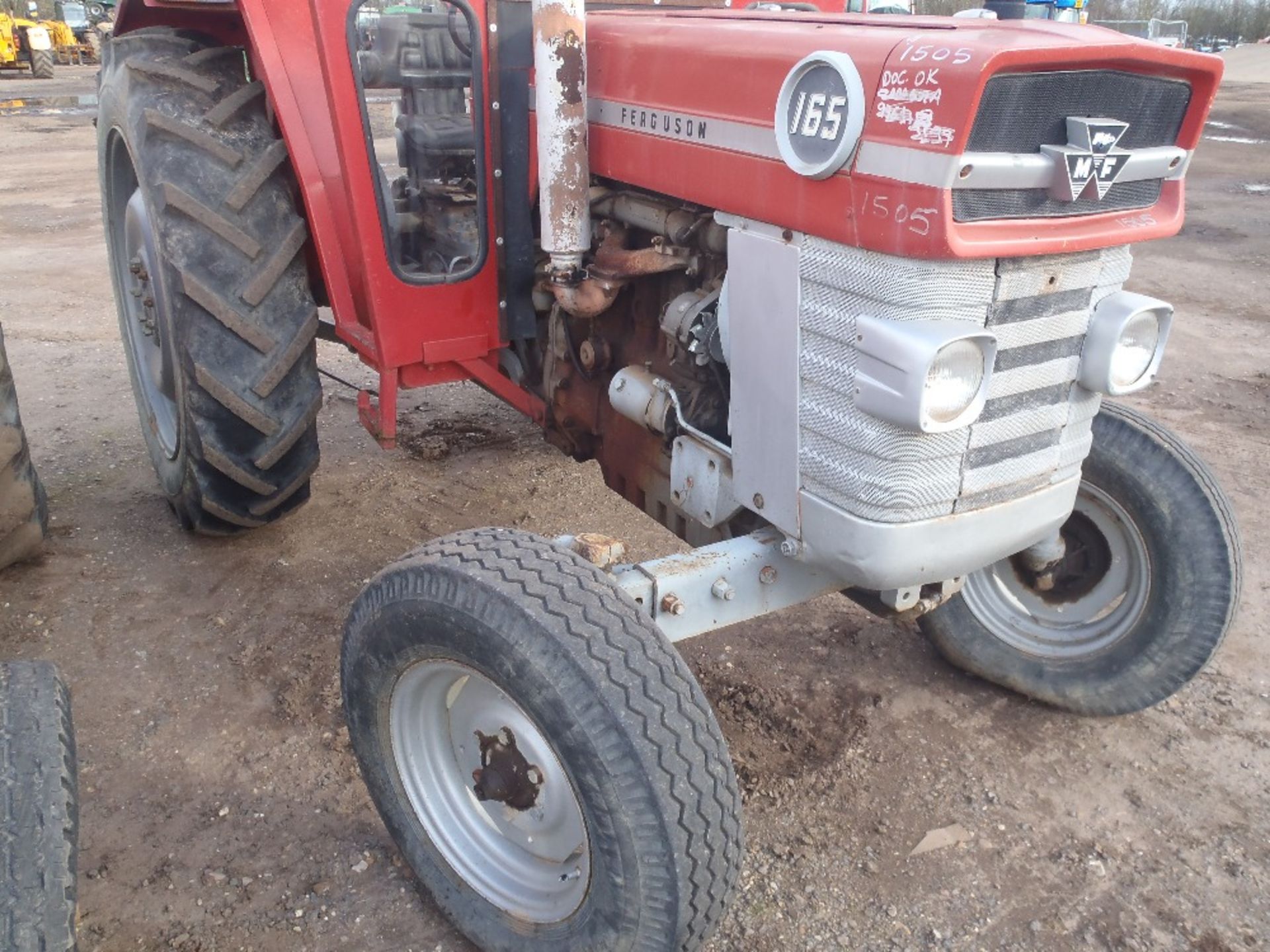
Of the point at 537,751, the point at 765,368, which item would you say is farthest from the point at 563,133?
the point at 537,751

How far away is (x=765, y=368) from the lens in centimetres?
217

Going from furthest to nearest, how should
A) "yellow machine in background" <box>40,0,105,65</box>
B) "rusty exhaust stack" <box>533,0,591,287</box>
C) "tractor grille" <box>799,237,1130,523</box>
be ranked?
"yellow machine in background" <box>40,0,105,65</box> < "rusty exhaust stack" <box>533,0,591,287</box> < "tractor grille" <box>799,237,1130,523</box>

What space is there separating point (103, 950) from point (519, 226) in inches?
77.5

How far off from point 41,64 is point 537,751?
23.8 m

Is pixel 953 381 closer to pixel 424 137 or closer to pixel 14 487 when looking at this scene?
pixel 424 137

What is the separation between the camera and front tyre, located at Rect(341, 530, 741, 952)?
1.78 metres

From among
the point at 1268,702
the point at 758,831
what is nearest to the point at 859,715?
the point at 758,831

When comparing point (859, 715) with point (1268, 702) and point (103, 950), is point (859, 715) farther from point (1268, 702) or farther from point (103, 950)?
point (103, 950)

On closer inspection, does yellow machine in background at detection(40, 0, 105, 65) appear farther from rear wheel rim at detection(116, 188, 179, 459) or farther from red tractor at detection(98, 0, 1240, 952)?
red tractor at detection(98, 0, 1240, 952)

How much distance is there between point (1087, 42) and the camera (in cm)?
185

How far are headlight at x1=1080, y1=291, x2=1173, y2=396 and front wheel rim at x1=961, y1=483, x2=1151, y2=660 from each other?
647 mm

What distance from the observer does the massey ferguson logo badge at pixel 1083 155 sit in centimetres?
187

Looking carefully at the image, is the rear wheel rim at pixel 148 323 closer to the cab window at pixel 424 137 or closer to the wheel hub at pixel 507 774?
the cab window at pixel 424 137

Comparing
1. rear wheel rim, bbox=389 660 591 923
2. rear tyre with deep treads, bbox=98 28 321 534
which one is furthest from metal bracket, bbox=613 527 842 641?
rear tyre with deep treads, bbox=98 28 321 534
